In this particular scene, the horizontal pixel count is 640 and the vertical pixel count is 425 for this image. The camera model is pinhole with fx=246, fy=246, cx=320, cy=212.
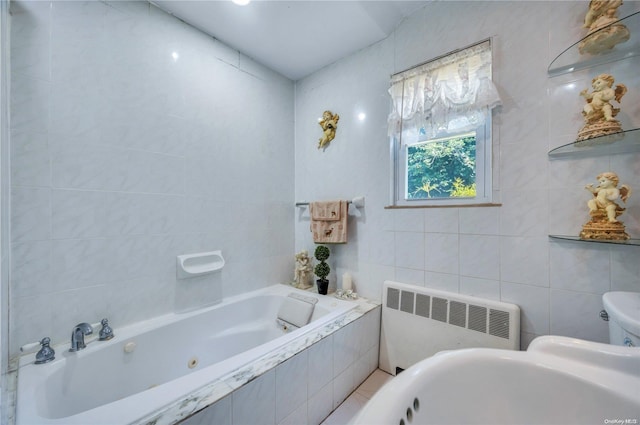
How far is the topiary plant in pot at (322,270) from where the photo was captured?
2.01 metres

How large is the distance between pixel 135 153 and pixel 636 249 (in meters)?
2.52

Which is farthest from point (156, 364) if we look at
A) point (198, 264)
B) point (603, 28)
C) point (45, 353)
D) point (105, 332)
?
point (603, 28)

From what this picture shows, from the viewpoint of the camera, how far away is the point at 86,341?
1265 mm

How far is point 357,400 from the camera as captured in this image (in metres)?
1.51

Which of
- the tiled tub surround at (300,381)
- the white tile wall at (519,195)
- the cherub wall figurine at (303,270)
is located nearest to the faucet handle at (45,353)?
the tiled tub surround at (300,381)

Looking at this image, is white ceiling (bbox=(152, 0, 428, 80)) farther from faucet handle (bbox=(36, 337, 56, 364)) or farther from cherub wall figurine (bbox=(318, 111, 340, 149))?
faucet handle (bbox=(36, 337, 56, 364))

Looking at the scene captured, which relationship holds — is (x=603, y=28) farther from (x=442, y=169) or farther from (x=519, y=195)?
(x=442, y=169)

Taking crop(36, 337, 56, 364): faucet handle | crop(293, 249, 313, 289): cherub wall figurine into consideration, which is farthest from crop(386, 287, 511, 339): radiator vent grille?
crop(36, 337, 56, 364): faucet handle

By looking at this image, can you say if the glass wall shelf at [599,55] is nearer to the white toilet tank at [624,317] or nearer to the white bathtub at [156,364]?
the white toilet tank at [624,317]

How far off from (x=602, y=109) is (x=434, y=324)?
1339 mm

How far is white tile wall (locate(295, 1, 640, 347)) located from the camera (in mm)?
1150

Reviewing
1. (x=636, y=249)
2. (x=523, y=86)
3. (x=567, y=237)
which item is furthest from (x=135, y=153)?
(x=636, y=249)

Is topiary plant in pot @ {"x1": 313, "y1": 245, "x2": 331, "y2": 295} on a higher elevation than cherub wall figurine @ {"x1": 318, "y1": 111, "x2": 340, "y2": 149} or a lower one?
lower

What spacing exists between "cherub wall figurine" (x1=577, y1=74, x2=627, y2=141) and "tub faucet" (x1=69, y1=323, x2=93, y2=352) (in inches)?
97.5
